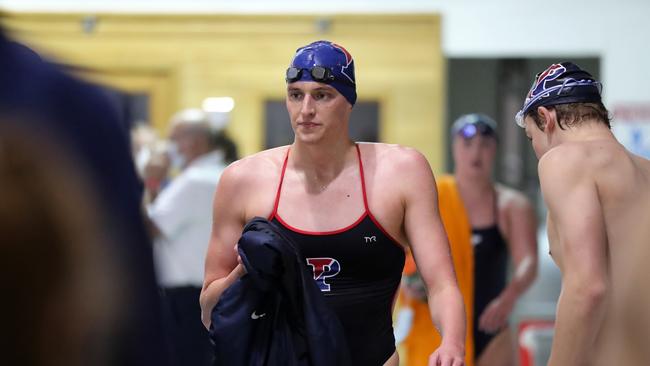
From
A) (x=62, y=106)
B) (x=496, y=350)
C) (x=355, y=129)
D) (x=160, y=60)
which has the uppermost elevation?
(x=62, y=106)

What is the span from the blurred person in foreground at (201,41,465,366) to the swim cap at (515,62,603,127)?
0.41 metres

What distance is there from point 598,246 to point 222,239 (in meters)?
1.08

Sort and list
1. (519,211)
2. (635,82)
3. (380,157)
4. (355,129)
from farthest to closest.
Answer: (355,129) → (635,82) → (519,211) → (380,157)

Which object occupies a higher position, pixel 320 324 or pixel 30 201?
pixel 30 201

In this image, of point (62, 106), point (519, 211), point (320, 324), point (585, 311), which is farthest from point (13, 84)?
point (519, 211)

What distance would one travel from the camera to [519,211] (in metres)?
5.77

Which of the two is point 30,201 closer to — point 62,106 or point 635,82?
point 62,106

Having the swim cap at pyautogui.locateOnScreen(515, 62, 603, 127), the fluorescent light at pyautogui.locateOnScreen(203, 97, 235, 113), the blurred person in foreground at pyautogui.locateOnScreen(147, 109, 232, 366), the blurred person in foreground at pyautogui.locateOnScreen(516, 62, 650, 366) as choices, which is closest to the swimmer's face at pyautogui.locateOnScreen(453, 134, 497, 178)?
the blurred person in foreground at pyautogui.locateOnScreen(147, 109, 232, 366)

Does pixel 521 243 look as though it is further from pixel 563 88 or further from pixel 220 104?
pixel 220 104

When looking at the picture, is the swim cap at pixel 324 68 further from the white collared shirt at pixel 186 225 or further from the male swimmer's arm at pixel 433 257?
the white collared shirt at pixel 186 225

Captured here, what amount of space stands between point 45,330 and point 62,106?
0.22 m

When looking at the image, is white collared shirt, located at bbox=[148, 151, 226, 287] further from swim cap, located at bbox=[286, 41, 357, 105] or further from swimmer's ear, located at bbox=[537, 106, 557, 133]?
swimmer's ear, located at bbox=[537, 106, 557, 133]

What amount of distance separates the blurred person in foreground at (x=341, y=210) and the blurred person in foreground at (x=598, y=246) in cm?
33

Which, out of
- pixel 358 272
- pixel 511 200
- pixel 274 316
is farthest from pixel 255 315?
pixel 511 200
